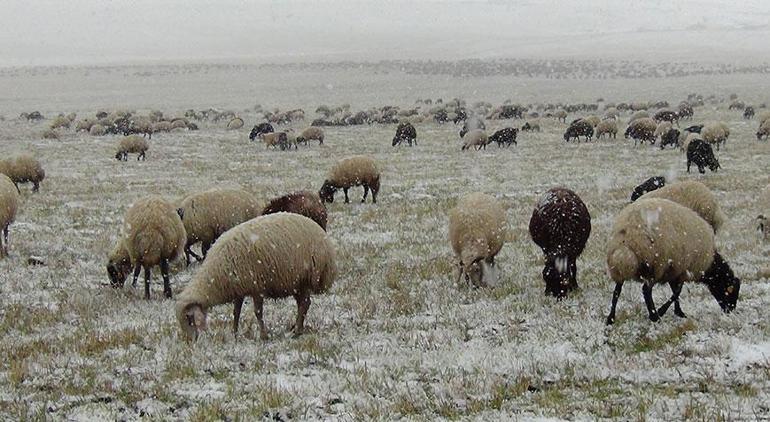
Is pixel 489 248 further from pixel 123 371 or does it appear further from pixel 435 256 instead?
pixel 123 371

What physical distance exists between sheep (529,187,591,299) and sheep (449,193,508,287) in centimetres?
81

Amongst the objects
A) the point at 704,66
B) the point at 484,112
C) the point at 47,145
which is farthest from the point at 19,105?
the point at 704,66

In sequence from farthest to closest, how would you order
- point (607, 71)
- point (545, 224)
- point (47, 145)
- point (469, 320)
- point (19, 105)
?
point (607, 71) < point (19, 105) < point (47, 145) < point (545, 224) < point (469, 320)

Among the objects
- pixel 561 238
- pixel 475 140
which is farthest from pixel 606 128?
pixel 561 238

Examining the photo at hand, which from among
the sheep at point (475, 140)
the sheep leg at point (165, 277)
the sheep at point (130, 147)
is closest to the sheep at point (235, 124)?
the sheep at point (130, 147)

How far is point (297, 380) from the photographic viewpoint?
272 inches

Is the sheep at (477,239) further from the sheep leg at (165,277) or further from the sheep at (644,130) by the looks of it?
the sheep at (644,130)

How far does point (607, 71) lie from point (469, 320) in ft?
308

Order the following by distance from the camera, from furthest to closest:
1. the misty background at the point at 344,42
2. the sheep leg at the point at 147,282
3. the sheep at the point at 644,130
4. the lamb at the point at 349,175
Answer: the misty background at the point at 344,42, the sheep at the point at 644,130, the lamb at the point at 349,175, the sheep leg at the point at 147,282

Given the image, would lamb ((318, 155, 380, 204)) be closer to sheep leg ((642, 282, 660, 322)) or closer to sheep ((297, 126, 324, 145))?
sheep leg ((642, 282, 660, 322))

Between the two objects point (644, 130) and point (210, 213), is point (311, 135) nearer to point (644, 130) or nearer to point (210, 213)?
point (644, 130)

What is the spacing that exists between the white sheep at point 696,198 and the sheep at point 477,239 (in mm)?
2591

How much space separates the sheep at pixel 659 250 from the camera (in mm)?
7957

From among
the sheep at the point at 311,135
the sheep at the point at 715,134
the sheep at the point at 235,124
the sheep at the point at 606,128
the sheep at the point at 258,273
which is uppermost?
the sheep at the point at 258,273
